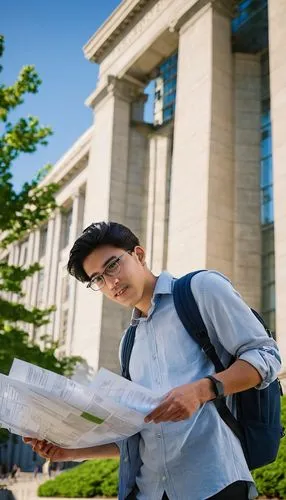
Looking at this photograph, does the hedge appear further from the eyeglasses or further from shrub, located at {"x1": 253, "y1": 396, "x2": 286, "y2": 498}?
the eyeglasses

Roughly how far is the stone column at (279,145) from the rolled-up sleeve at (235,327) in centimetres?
1438

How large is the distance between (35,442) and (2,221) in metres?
14.5

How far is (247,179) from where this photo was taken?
76.3ft

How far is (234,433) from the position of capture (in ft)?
7.94

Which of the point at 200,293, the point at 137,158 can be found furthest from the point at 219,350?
the point at 137,158

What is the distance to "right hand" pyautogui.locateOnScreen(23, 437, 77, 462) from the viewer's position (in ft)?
8.98

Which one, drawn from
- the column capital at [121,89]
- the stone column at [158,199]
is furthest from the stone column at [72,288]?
the column capital at [121,89]

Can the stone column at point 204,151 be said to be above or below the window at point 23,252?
below

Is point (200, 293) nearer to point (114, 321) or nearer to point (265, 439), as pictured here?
point (265, 439)

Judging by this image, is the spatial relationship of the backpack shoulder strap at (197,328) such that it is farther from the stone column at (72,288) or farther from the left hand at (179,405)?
the stone column at (72,288)

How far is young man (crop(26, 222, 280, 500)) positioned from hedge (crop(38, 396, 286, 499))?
6.84m

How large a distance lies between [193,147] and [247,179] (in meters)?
2.31

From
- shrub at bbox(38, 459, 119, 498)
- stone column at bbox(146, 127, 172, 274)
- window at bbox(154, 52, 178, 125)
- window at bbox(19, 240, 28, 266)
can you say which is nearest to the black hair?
shrub at bbox(38, 459, 119, 498)

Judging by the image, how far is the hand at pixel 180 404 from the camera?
2.21m
